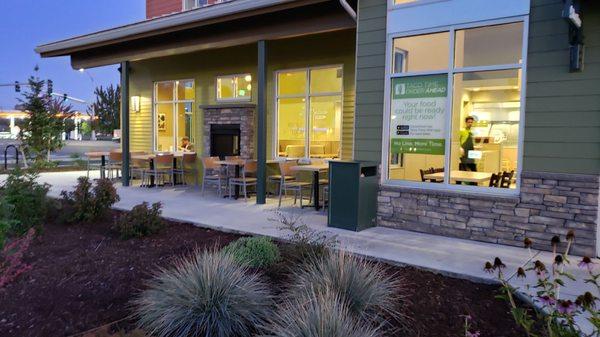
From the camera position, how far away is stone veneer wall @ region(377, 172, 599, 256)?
5438 mm

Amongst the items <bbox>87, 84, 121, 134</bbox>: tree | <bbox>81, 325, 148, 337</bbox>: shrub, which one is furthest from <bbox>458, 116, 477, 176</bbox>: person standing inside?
<bbox>87, 84, 121, 134</bbox>: tree

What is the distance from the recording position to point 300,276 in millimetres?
3891

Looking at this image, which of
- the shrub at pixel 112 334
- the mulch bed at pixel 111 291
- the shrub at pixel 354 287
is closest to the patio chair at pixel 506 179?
the mulch bed at pixel 111 291

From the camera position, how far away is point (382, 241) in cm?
605

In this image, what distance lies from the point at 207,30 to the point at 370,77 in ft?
13.4

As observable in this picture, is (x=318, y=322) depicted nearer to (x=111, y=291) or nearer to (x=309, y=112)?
(x=111, y=291)

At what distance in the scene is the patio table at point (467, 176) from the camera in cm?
634

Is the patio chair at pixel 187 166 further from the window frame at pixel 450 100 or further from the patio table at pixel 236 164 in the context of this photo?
the window frame at pixel 450 100

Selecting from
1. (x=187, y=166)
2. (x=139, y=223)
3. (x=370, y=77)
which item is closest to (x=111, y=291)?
(x=139, y=223)

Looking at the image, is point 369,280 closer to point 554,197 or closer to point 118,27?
point 554,197

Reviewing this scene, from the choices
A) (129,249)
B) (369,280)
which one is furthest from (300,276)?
(129,249)

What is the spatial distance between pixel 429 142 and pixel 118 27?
7.58 m

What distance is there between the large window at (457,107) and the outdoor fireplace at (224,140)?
5.05 m

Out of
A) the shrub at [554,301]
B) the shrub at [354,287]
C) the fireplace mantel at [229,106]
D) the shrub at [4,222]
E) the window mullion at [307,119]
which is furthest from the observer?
the fireplace mantel at [229,106]
